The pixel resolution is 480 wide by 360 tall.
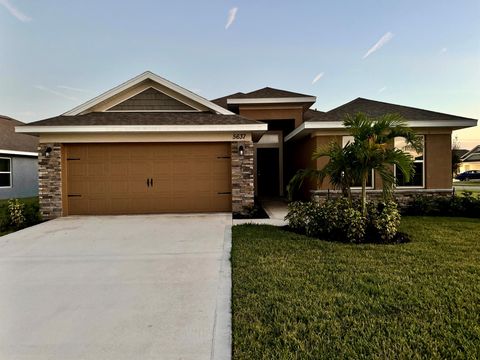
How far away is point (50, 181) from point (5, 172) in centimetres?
942

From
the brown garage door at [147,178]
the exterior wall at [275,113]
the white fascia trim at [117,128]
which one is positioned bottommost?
the brown garage door at [147,178]

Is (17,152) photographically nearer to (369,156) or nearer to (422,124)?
(369,156)

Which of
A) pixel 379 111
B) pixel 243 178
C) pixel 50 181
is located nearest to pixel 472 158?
pixel 379 111

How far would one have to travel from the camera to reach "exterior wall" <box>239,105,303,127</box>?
13.8m

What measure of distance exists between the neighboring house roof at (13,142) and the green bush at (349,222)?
16.3m

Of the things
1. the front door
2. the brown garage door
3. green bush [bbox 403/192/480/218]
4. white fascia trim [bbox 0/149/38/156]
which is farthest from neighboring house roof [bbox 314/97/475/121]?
white fascia trim [bbox 0/149/38/156]

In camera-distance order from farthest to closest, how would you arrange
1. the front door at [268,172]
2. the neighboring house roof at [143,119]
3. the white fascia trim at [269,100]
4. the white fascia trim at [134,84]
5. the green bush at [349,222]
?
the front door at [268,172], the white fascia trim at [269,100], the white fascia trim at [134,84], the neighboring house roof at [143,119], the green bush at [349,222]

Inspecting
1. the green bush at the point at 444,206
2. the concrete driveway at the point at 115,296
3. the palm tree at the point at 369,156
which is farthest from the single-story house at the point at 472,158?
the concrete driveway at the point at 115,296

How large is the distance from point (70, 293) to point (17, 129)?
7097 millimetres

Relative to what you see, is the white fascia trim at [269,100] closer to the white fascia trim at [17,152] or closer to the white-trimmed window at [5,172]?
the white fascia trim at [17,152]

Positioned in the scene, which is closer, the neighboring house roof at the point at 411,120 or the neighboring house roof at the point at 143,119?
the neighboring house roof at the point at 143,119

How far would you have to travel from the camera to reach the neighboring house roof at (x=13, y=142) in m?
15.7

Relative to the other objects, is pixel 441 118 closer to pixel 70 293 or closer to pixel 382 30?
pixel 382 30

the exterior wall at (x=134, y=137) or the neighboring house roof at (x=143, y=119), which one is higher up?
the neighboring house roof at (x=143, y=119)
